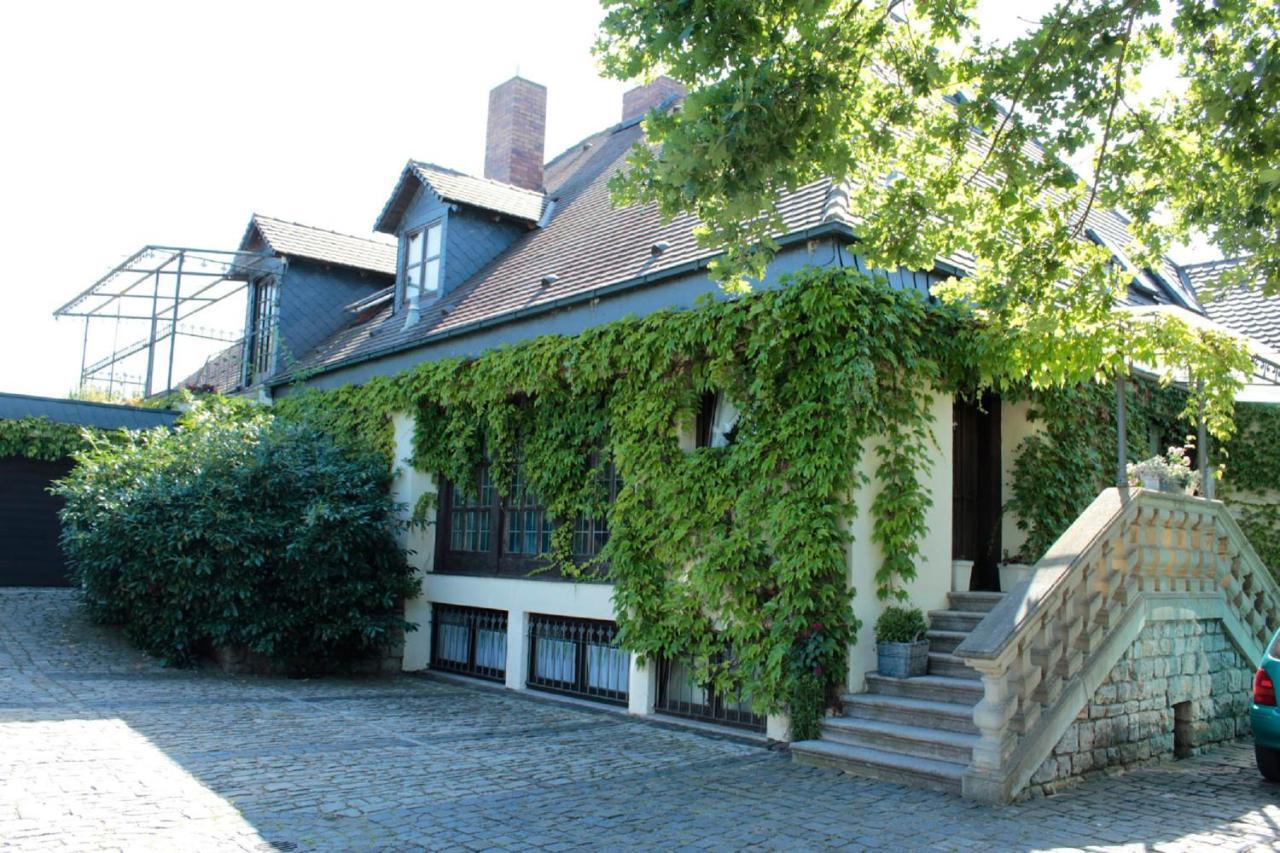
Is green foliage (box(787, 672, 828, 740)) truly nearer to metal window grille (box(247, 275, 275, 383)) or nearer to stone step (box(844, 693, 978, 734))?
stone step (box(844, 693, 978, 734))

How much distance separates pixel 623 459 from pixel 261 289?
11162 mm

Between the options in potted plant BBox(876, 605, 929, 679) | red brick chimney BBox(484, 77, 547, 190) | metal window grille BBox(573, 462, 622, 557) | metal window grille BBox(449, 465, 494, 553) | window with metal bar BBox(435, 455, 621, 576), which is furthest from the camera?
red brick chimney BBox(484, 77, 547, 190)

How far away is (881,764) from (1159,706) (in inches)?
109

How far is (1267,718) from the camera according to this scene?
24.6 ft

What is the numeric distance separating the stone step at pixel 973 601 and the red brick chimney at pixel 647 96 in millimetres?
10768

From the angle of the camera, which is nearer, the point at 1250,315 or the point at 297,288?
the point at 1250,315

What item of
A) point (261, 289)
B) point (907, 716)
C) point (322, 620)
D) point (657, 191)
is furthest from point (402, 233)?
point (907, 716)

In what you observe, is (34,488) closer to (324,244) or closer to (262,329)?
(262,329)

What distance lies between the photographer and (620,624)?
9898 millimetres

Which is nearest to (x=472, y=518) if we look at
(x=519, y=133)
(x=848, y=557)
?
(x=848, y=557)

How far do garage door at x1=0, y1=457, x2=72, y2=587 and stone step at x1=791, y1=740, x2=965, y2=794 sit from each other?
1381cm

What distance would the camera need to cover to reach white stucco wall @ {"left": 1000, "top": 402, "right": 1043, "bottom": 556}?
10352mm

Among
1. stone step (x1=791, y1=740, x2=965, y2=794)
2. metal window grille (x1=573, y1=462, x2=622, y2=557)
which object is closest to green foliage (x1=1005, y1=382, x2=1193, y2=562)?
stone step (x1=791, y1=740, x2=965, y2=794)

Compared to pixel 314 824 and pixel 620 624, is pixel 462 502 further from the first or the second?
pixel 314 824
